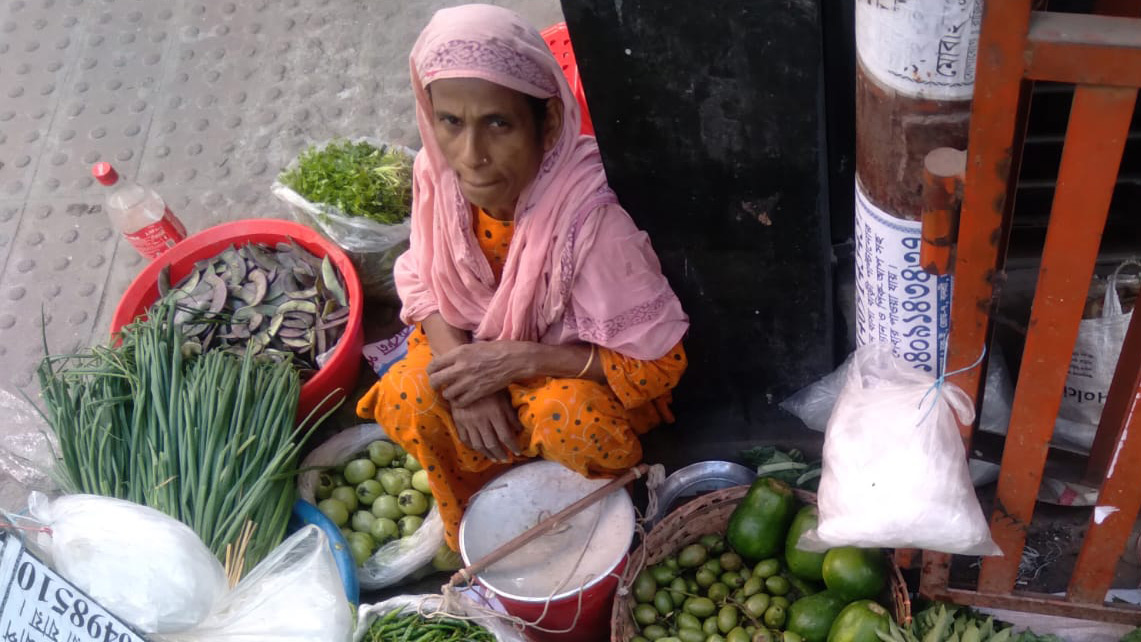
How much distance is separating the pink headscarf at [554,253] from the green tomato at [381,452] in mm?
659

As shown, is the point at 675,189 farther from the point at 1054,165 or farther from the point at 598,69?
the point at 1054,165

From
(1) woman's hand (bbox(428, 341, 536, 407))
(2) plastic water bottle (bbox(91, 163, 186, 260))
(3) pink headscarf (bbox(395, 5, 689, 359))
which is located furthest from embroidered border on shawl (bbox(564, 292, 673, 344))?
(2) plastic water bottle (bbox(91, 163, 186, 260))

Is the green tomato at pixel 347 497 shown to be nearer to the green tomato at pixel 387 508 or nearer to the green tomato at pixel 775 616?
the green tomato at pixel 387 508

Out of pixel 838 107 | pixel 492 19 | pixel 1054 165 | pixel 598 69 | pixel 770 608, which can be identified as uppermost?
pixel 492 19

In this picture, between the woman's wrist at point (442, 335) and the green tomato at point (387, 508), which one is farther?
the green tomato at point (387, 508)

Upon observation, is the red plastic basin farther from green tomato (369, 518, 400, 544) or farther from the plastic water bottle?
green tomato (369, 518, 400, 544)

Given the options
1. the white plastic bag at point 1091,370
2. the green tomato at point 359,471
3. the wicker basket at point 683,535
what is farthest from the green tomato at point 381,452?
the white plastic bag at point 1091,370

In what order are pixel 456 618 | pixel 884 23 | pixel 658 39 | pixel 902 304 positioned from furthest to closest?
1. pixel 456 618
2. pixel 658 39
3. pixel 902 304
4. pixel 884 23

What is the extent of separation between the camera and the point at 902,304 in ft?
5.75

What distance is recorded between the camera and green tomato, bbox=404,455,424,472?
2.90m

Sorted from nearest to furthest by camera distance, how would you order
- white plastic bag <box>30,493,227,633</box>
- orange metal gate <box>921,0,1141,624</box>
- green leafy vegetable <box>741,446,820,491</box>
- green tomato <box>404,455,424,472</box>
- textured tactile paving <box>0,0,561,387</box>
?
orange metal gate <box>921,0,1141,624</box>
white plastic bag <box>30,493,227,633</box>
green leafy vegetable <box>741,446,820,491</box>
green tomato <box>404,455,424,472</box>
textured tactile paving <box>0,0,561,387</box>

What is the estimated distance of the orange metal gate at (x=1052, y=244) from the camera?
3.97 ft

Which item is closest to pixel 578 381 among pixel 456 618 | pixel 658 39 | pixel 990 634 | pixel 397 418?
pixel 397 418

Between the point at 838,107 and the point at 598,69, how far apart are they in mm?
717
